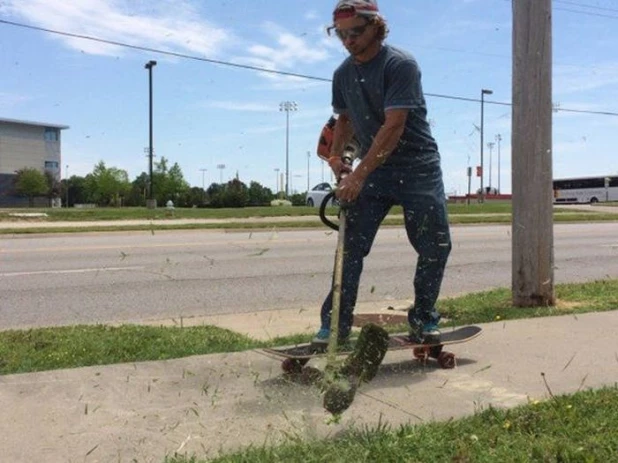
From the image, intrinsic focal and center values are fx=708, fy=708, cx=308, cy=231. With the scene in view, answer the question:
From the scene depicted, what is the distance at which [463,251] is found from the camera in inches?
536

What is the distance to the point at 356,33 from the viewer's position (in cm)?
394

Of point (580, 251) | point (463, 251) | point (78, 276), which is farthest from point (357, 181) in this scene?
point (580, 251)

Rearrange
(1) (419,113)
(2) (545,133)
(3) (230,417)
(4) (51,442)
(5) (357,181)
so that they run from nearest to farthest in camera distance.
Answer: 1. (4) (51,442)
2. (3) (230,417)
3. (5) (357,181)
4. (1) (419,113)
5. (2) (545,133)

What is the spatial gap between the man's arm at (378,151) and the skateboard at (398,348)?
89 cm

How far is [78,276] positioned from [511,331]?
21.4 ft

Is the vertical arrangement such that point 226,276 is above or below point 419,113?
below

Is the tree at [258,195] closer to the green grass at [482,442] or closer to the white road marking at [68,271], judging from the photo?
the white road marking at [68,271]

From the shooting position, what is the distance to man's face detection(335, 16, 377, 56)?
3.90 m

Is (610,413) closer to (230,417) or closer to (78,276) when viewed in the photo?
(230,417)

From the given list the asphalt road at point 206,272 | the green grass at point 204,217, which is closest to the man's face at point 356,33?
the asphalt road at point 206,272

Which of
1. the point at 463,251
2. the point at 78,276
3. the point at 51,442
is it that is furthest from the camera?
the point at 463,251

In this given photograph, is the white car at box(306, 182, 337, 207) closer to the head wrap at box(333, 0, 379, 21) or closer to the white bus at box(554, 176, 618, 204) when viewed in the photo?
the head wrap at box(333, 0, 379, 21)

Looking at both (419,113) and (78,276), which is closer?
(419,113)

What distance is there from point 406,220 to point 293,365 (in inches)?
44.0
